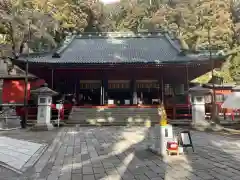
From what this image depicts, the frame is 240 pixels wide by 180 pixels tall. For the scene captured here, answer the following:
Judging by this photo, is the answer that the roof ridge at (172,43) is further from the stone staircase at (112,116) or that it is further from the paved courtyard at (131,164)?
the paved courtyard at (131,164)

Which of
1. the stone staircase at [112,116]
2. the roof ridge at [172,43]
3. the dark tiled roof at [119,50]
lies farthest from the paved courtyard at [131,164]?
the roof ridge at [172,43]

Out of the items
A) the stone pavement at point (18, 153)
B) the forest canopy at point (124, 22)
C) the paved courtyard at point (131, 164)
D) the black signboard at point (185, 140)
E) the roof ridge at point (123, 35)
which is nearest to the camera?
the paved courtyard at point (131, 164)

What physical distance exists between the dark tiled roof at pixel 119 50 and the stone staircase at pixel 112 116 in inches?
154

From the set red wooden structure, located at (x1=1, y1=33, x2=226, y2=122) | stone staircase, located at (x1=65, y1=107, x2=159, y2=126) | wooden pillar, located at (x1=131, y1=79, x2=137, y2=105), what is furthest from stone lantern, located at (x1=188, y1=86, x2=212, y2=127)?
wooden pillar, located at (x1=131, y1=79, x2=137, y2=105)

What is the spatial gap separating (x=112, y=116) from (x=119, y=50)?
887cm

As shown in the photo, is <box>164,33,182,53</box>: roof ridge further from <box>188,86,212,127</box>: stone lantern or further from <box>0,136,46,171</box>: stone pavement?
<box>0,136,46,171</box>: stone pavement

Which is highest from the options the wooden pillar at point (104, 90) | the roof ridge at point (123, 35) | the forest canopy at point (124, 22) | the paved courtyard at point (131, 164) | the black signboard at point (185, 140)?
the forest canopy at point (124, 22)

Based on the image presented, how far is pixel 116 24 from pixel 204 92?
152 feet

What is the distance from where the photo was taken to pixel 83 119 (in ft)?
60.5

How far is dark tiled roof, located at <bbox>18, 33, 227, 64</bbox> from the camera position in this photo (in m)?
21.6

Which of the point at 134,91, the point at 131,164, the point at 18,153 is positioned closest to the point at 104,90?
the point at 134,91

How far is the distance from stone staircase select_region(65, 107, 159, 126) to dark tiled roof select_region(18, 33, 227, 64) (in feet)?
12.8

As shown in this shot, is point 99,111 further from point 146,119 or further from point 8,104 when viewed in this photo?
point 8,104

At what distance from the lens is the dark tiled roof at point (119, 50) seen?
851 inches
